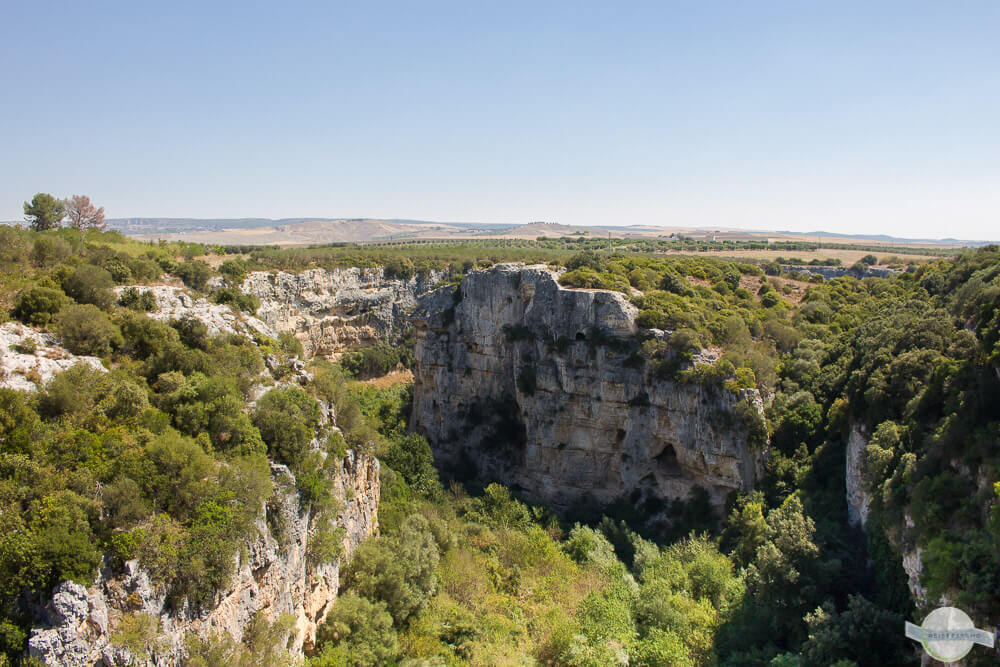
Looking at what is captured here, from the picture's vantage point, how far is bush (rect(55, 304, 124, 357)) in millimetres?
16969

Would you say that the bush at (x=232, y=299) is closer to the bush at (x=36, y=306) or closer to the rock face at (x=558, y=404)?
the bush at (x=36, y=306)

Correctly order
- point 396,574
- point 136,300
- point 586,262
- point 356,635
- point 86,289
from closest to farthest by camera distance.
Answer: point 356,635, point 396,574, point 86,289, point 136,300, point 586,262

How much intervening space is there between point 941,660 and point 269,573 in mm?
16065

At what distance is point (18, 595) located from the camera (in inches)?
389

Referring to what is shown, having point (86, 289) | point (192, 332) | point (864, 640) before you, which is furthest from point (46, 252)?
point (864, 640)

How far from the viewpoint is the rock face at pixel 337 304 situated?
2174 inches

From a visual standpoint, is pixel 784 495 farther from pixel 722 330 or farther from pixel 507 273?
pixel 507 273

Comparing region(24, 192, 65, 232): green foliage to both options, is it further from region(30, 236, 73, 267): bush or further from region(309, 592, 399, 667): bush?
region(309, 592, 399, 667): bush

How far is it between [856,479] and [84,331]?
92.6ft

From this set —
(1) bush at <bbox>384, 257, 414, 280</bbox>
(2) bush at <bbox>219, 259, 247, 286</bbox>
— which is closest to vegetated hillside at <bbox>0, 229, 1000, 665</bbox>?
(2) bush at <bbox>219, 259, 247, 286</bbox>

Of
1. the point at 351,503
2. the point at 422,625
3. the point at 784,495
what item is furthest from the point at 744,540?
the point at 351,503

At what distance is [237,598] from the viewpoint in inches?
499

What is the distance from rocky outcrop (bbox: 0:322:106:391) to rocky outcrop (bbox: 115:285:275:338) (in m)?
4.21

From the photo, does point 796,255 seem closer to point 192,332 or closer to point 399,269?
point 399,269
